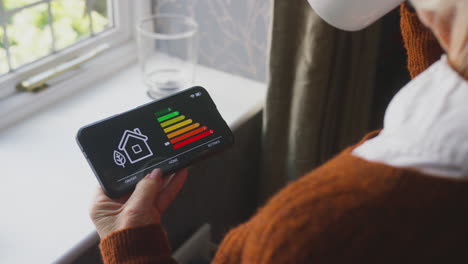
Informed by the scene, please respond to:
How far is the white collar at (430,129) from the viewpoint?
410 mm

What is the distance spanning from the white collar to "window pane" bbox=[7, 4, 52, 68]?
0.87 m

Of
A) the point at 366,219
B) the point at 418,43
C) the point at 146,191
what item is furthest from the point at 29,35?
the point at 366,219

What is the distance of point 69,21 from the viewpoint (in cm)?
117

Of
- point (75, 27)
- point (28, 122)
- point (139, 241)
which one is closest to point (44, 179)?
point (28, 122)

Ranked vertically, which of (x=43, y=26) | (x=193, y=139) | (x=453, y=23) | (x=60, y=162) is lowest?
(x=60, y=162)

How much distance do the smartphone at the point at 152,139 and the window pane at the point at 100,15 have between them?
0.51m

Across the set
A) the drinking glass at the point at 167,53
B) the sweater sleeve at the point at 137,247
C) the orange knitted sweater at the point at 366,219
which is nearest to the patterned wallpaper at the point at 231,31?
the drinking glass at the point at 167,53

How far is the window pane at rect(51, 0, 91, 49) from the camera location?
3.76ft

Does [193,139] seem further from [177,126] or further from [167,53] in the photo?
[167,53]

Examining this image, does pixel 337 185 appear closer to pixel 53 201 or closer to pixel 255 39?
pixel 53 201

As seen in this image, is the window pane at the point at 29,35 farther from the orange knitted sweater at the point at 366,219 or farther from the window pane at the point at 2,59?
the orange knitted sweater at the point at 366,219

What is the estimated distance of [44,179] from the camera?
0.91 m

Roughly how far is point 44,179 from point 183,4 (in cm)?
58

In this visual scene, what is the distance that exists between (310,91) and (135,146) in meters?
0.45
